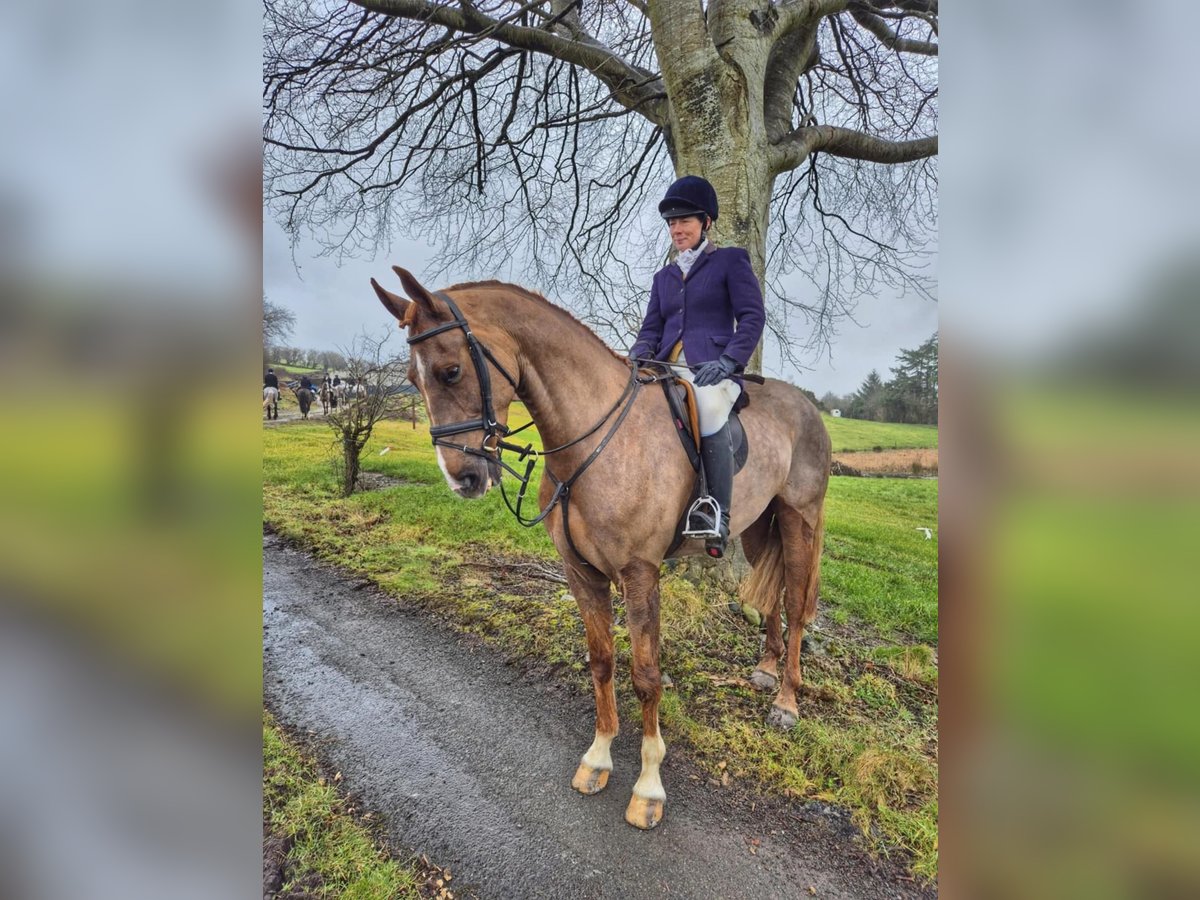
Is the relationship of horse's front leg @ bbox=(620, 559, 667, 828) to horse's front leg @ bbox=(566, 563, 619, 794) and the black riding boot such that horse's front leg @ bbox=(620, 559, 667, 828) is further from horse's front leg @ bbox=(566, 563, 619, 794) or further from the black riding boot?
the black riding boot

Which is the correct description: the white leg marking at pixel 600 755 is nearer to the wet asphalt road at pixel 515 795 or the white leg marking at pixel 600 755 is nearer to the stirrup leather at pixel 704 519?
the wet asphalt road at pixel 515 795

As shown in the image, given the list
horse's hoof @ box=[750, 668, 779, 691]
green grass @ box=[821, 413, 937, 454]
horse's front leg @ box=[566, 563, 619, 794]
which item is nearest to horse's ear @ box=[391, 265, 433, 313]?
horse's front leg @ box=[566, 563, 619, 794]

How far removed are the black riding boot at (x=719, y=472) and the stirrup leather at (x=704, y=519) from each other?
0.14ft

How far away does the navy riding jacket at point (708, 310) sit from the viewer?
293cm

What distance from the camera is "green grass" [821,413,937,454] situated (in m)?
7.57

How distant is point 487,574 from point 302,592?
74.4 inches

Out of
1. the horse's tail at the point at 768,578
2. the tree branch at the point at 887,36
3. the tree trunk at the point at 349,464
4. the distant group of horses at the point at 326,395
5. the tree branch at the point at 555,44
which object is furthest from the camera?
the tree trunk at the point at 349,464

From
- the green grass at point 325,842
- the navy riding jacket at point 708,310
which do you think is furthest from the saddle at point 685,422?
the green grass at point 325,842

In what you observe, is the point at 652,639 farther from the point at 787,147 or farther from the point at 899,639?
the point at 787,147

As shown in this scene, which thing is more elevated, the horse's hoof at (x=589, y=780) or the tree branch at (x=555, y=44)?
the tree branch at (x=555, y=44)

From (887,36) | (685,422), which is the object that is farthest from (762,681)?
(887,36)
